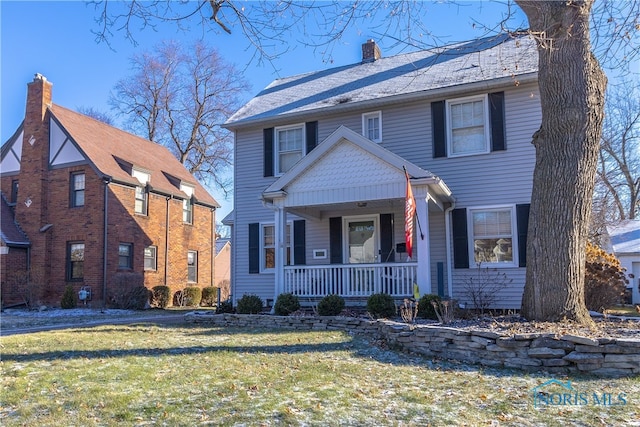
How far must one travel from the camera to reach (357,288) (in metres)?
11.4

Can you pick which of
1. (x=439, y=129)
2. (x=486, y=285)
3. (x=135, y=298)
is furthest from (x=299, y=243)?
(x=135, y=298)

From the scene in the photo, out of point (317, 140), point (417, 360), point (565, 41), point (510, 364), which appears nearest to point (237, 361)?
point (417, 360)

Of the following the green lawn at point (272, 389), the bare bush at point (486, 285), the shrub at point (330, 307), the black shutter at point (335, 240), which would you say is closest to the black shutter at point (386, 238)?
the black shutter at point (335, 240)

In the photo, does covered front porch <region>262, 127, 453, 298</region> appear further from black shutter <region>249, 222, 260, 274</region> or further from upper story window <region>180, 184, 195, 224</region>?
upper story window <region>180, 184, 195, 224</region>

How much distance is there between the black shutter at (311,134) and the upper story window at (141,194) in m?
8.95

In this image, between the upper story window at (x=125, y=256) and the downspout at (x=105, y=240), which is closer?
the downspout at (x=105, y=240)

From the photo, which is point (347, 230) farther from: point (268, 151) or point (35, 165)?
point (35, 165)

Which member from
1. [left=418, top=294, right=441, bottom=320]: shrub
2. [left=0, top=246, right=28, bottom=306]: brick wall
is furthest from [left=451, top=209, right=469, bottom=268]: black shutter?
[left=0, top=246, right=28, bottom=306]: brick wall

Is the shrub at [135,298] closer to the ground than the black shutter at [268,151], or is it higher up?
closer to the ground

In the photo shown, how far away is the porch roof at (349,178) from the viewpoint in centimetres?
1066

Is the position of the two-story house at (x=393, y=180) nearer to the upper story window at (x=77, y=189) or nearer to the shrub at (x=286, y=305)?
the shrub at (x=286, y=305)

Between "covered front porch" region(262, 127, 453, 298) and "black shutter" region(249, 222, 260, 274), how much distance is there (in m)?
1.65

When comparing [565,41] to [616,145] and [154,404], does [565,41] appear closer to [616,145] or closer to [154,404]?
[154,404]

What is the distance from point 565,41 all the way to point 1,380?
8.94 m
